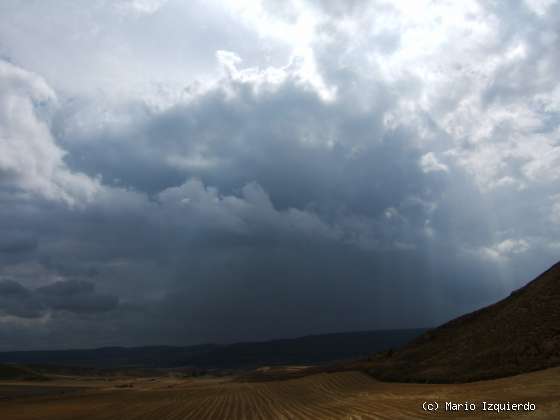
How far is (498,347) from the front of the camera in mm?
45125

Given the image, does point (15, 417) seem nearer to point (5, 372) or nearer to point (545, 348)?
point (545, 348)

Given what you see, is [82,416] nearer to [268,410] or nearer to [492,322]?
[268,410]

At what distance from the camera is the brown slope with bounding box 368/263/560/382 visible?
3950cm

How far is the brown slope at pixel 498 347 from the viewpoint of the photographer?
39.5m

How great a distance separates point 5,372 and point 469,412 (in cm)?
14878

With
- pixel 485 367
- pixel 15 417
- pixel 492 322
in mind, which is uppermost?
pixel 492 322

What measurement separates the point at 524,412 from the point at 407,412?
6.27 m

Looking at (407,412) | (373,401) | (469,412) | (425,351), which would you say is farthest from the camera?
(425,351)

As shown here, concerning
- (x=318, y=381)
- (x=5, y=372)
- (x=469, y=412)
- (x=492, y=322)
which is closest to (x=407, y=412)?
(x=469, y=412)

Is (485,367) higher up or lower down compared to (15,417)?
higher up

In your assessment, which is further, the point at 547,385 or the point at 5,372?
the point at 5,372

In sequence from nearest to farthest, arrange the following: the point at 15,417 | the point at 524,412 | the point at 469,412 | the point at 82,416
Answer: the point at 524,412
the point at 469,412
the point at 82,416
the point at 15,417

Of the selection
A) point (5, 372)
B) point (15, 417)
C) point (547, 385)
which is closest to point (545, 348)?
point (547, 385)

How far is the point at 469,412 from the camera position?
21.0m
